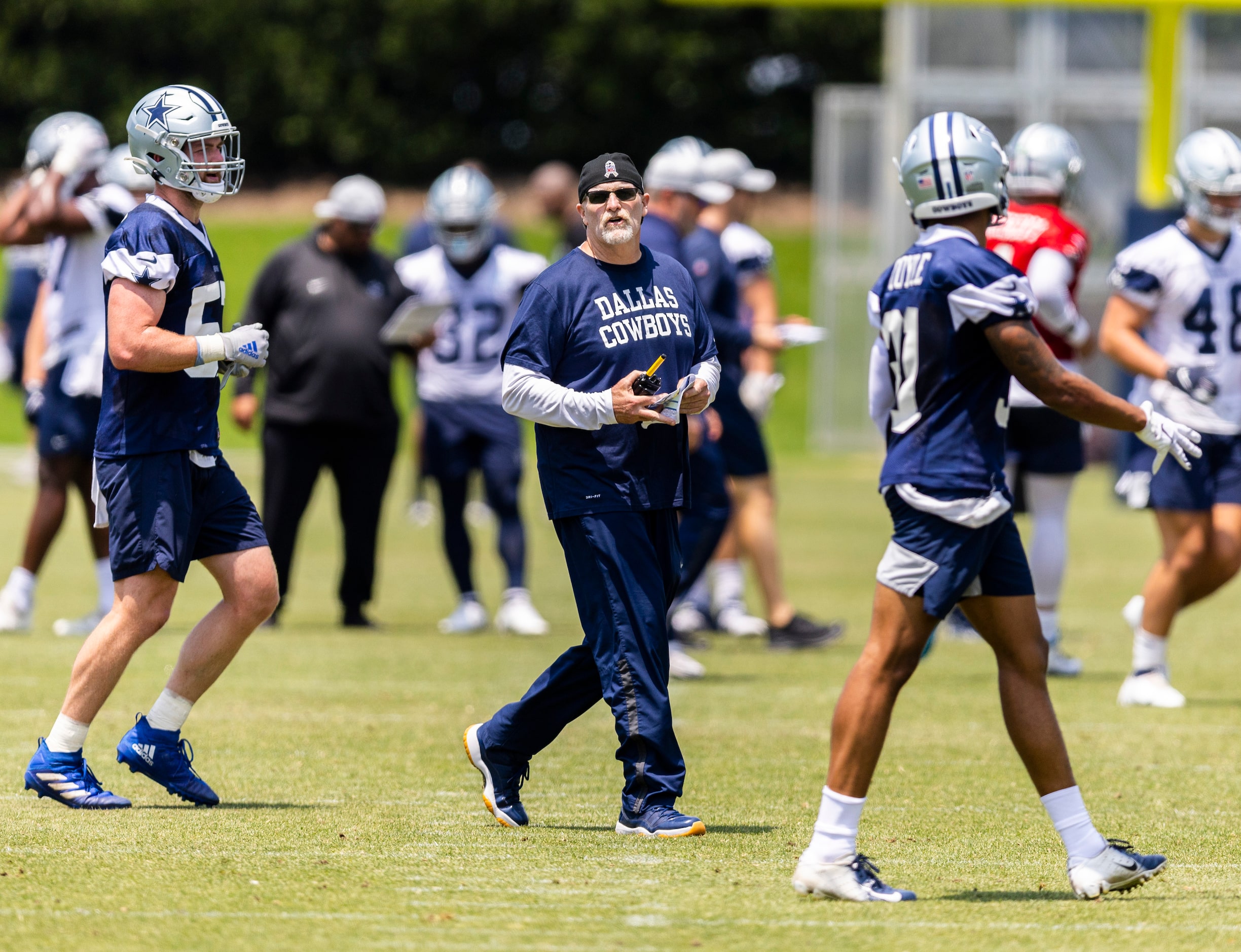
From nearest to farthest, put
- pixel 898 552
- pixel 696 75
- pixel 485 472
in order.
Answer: pixel 898 552 → pixel 485 472 → pixel 696 75

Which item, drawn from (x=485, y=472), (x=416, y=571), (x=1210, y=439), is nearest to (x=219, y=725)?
(x=485, y=472)

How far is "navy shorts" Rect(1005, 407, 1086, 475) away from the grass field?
97 centimetres

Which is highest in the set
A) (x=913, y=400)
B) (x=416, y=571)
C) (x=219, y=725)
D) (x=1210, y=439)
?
(x=913, y=400)

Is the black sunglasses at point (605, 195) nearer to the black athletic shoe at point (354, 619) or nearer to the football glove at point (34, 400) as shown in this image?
the football glove at point (34, 400)

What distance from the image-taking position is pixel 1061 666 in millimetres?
8461

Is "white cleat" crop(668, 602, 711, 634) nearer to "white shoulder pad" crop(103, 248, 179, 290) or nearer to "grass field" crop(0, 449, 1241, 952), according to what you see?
"grass field" crop(0, 449, 1241, 952)

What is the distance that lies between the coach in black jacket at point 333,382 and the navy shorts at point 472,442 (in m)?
0.25

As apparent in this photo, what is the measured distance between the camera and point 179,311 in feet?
17.9

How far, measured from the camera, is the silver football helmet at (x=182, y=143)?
547 centimetres

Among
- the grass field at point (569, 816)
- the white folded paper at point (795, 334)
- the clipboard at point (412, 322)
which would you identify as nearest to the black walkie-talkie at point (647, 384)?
the grass field at point (569, 816)

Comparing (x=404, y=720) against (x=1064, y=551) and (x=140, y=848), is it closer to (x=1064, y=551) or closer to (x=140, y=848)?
(x=140, y=848)

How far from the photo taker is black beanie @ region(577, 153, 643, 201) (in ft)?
17.4

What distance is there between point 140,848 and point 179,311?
1.53 metres

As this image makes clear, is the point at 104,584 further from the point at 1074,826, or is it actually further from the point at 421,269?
the point at 1074,826
